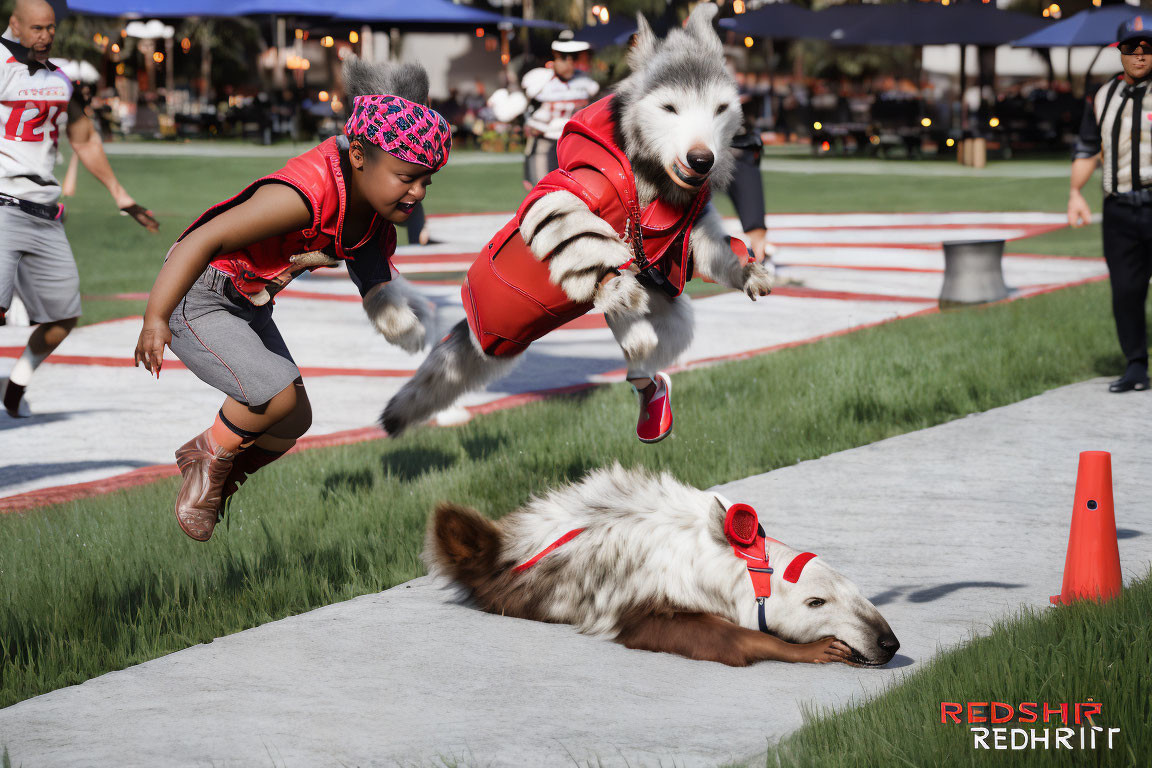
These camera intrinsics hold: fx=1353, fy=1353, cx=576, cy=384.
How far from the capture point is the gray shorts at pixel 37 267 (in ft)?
25.7

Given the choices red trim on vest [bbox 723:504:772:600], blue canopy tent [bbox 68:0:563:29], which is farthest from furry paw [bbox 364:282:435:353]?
blue canopy tent [bbox 68:0:563:29]

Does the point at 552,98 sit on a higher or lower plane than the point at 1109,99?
higher

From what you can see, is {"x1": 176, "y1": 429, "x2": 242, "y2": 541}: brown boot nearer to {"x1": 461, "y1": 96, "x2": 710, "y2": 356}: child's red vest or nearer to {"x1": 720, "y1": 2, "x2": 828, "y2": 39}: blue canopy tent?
{"x1": 461, "y1": 96, "x2": 710, "y2": 356}: child's red vest

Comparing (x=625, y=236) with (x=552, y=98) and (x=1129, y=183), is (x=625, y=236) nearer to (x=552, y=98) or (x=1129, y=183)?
(x=1129, y=183)

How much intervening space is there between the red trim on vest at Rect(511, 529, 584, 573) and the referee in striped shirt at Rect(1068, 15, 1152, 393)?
5.51 meters

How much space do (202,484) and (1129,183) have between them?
6.55m

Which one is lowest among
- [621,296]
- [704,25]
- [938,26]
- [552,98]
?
[621,296]

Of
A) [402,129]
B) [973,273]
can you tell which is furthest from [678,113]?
[973,273]

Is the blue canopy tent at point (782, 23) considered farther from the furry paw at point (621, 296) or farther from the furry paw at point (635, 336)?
the furry paw at point (621, 296)

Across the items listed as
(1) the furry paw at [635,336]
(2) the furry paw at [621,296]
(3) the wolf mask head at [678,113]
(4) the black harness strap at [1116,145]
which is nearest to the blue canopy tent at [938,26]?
(4) the black harness strap at [1116,145]

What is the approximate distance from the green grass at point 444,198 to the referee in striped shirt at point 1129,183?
8.45 metres

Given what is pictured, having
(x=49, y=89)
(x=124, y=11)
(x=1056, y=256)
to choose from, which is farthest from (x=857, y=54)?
(x=49, y=89)

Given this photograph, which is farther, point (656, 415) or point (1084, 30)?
point (1084, 30)

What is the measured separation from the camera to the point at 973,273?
12.9 meters
